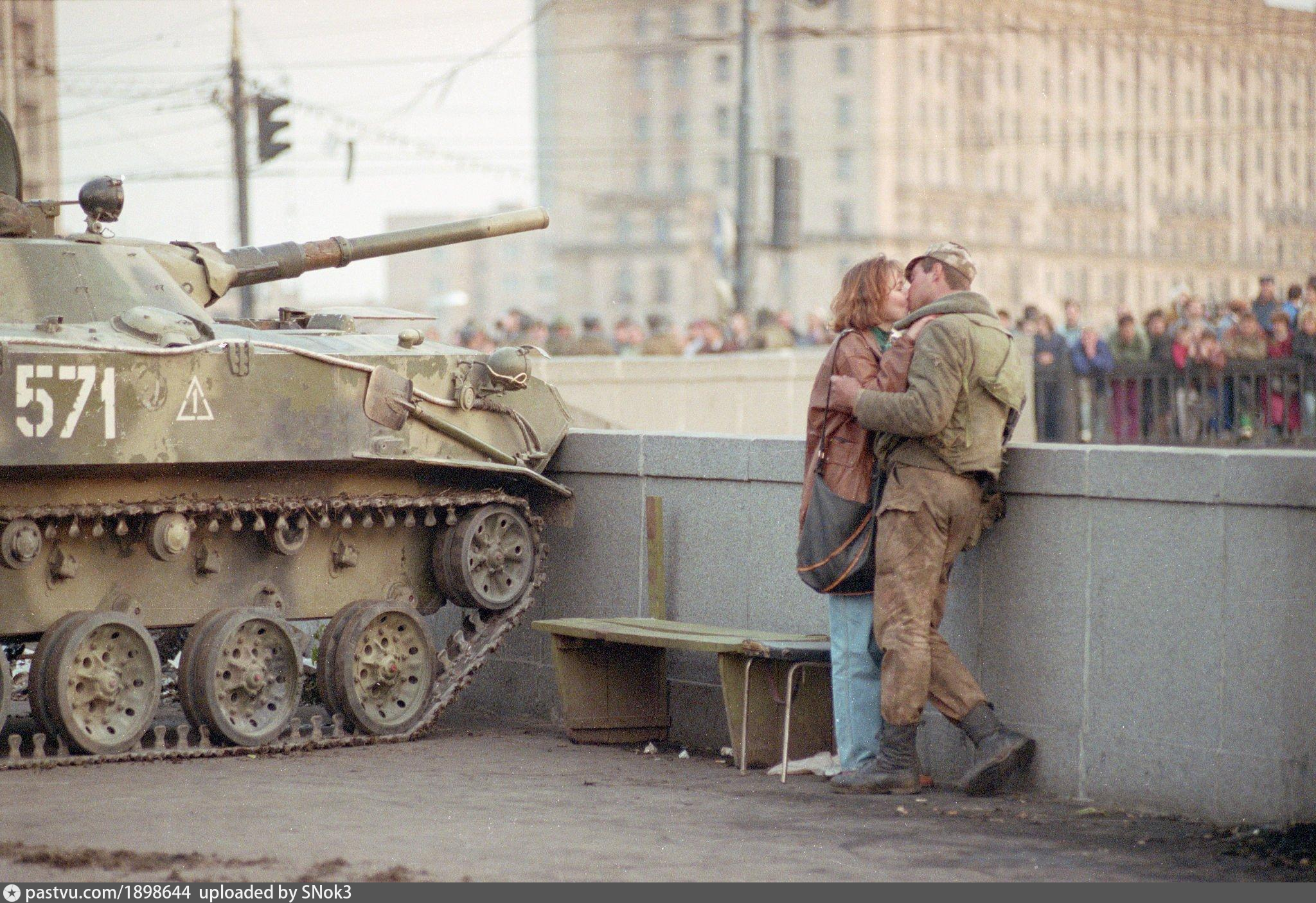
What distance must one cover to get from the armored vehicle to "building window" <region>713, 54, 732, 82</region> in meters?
117

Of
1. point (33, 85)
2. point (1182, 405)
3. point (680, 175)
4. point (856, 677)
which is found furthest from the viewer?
point (680, 175)

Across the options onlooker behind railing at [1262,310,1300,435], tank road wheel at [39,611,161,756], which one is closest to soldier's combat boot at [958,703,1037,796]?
tank road wheel at [39,611,161,756]

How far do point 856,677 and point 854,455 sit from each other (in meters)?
0.96

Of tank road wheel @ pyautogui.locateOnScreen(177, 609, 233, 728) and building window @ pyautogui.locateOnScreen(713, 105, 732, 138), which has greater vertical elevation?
building window @ pyautogui.locateOnScreen(713, 105, 732, 138)

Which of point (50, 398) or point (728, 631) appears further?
point (728, 631)

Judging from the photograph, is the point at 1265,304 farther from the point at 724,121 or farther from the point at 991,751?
the point at 724,121

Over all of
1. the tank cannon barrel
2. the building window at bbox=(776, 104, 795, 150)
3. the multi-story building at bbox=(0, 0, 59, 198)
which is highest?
the building window at bbox=(776, 104, 795, 150)

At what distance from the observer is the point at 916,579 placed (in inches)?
365

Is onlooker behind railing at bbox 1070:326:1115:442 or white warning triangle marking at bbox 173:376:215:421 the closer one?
white warning triangle marking at bbox 173:376:215:421

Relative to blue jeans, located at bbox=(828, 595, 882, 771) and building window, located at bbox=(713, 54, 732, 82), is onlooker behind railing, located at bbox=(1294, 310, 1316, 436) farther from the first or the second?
building window, located at bbox=(713, 54, 732, 82)

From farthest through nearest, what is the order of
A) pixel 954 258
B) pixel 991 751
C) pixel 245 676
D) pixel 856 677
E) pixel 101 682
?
pixel 245 676 → pixel 101 682 → pixel 856 677 → pixel 954 258 → pixel 991 751

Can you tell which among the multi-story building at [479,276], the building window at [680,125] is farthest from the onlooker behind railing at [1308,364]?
the multi-story building at [479,276]

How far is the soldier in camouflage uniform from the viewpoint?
9.21 meters

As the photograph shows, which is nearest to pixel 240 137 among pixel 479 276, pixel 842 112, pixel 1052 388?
pixel 1052 388
